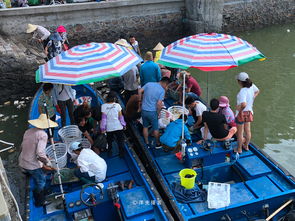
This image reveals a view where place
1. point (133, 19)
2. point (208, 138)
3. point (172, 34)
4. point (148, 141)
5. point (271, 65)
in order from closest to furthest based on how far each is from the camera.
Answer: point (208, 138), point (148, 141), point (271, 65), point (133, 19), point (172, 34)

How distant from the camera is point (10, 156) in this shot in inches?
338

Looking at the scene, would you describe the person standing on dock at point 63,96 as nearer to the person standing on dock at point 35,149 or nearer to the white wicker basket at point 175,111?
the person standing on dock at point 35,149

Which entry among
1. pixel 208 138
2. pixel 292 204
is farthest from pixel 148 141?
pixel 292 204

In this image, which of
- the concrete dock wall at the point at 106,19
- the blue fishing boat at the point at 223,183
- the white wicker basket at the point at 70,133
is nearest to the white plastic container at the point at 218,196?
the blue fishing boat at the point at 223,183

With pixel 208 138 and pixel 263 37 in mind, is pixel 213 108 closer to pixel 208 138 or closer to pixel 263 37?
pixel 208 138

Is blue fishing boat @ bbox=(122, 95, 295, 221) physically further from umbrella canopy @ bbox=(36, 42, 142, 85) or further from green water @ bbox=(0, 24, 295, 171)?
green water @ bbox=(0, 24, 295, 171)

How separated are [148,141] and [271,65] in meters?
9.08

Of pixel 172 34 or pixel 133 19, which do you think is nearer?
pixel 133 19

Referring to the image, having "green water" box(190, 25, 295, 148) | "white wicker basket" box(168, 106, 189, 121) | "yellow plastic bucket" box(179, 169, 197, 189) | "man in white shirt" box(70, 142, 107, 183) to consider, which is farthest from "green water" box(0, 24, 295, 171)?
"man in white shirt" box(70, 142, 107, 183)

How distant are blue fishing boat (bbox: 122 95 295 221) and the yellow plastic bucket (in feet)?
0.22

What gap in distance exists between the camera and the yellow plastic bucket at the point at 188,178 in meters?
5.60

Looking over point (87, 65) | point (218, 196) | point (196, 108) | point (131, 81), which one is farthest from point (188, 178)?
point (131, 81)

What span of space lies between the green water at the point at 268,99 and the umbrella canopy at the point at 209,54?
3.63 m

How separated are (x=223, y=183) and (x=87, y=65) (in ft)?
11.6
